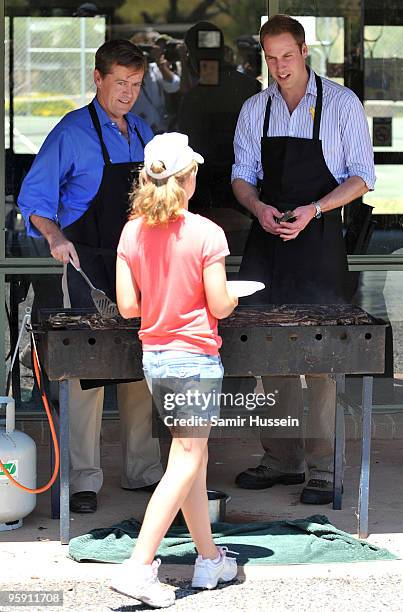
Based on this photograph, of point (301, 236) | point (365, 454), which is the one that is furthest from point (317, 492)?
point (301, 236)

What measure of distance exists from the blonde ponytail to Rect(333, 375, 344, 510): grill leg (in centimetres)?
138

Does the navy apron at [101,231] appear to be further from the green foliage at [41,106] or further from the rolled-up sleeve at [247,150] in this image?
the green foliage at [41,106]

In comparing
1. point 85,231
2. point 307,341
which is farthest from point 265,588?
point 85,231

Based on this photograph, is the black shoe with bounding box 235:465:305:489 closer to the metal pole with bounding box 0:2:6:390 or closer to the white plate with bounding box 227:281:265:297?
the metal pole with bounding box 0:2:6:390

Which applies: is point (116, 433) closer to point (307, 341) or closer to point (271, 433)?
point (271, 433)

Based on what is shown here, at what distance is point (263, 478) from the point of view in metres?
5.90

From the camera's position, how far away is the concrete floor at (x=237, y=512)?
15.9 ft

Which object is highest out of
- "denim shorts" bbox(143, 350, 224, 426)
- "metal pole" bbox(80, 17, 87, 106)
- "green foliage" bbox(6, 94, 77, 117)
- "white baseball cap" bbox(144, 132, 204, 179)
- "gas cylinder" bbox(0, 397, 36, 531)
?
"metal pole" bbox(80, 17, 87, 106)

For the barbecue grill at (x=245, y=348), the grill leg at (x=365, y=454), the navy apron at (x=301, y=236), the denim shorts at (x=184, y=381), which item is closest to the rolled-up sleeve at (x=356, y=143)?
the navy apron at (x=301, y=236)

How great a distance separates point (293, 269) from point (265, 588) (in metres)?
1.57

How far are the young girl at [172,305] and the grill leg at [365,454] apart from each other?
2.63 ft

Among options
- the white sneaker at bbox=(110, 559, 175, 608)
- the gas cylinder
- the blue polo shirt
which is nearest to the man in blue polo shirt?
→ the blue polo shirt

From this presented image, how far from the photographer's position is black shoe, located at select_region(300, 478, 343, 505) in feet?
18.5

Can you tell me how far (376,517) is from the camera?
5457mm
